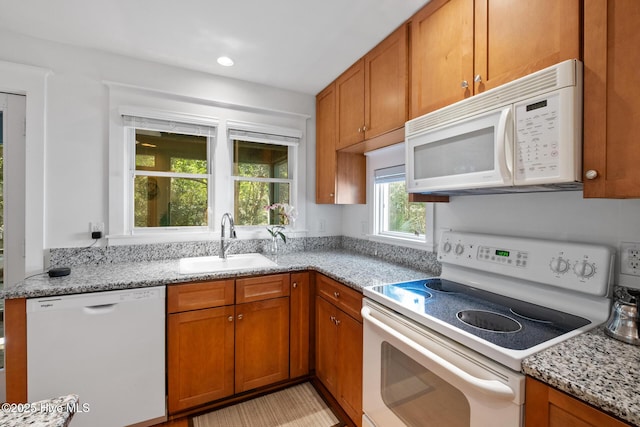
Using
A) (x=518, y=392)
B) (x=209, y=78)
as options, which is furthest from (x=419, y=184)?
(x=209, y=78)

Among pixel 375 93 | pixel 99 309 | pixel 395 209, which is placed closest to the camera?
pixel 99 309

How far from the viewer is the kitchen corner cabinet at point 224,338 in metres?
1.75

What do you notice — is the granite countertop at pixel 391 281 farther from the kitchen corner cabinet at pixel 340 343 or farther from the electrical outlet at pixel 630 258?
the electrical outlet at pixel 630 258

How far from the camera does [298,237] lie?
2.78 metres

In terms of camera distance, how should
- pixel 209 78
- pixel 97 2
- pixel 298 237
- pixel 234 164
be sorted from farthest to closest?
pixel 298 237 < pixel 234 164 < pixel 209 78 < pixel 97 2

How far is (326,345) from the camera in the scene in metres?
1.97

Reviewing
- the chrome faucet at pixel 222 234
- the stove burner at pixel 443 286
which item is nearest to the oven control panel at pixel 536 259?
the stove burner at pixel 443 286

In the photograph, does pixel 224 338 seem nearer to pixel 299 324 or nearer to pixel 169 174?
pixel 299 324

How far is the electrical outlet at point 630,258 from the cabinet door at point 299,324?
1654 mm

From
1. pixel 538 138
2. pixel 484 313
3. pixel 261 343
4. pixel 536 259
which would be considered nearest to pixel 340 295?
pixel 261 343

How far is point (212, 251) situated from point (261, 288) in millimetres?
Answer: 700

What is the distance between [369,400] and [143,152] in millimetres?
2354

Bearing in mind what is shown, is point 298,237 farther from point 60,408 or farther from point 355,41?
point 60,408

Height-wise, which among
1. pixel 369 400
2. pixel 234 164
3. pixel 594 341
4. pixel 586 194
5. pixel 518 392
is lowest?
pixel 369 400
